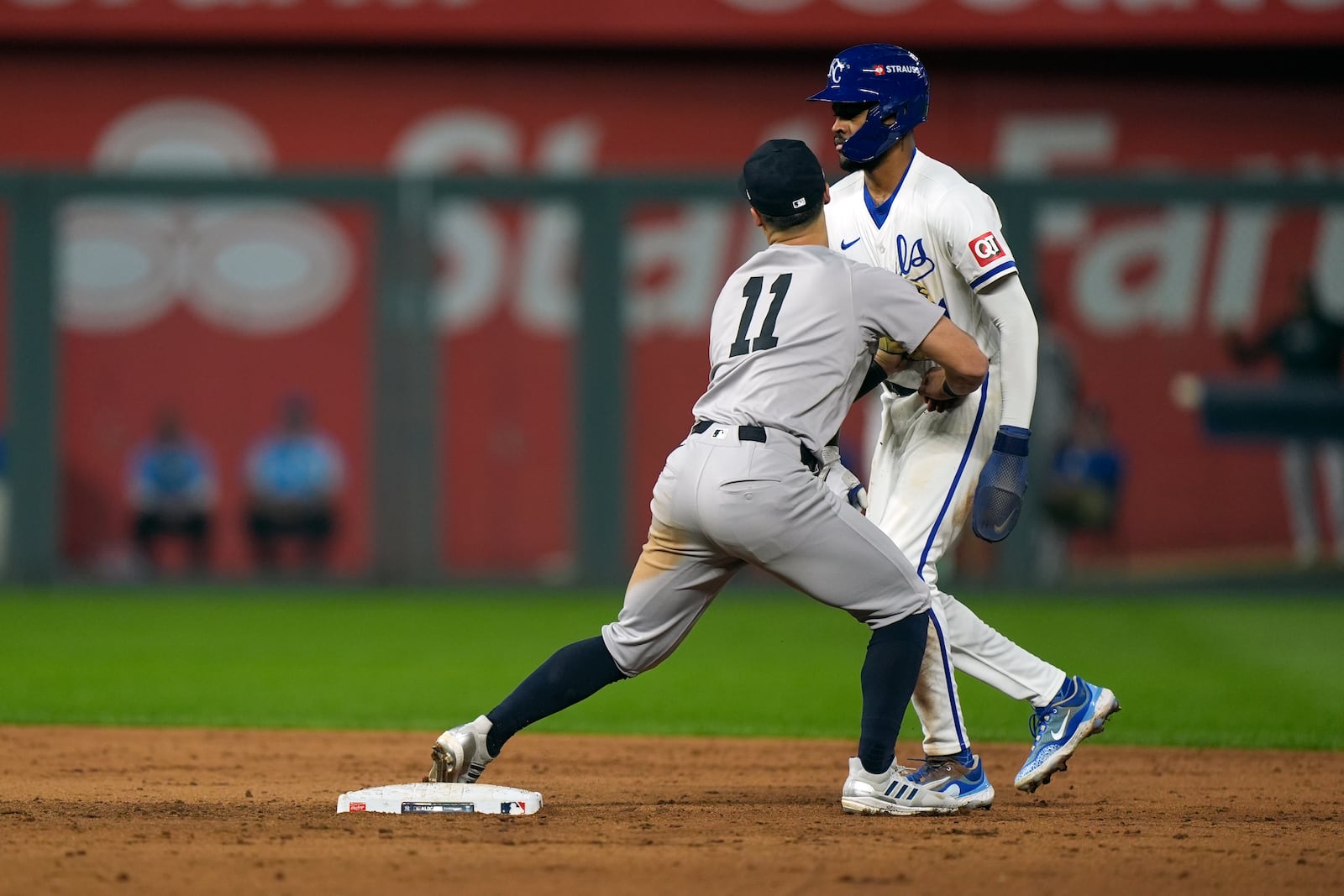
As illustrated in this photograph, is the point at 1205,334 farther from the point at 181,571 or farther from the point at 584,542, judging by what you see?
the point at 181,571

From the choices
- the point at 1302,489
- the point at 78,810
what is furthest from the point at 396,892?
the point at 1302,489

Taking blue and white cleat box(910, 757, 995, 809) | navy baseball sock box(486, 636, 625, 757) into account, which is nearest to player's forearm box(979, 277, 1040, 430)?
blue and white cleat box(910, 757, 995, 809)

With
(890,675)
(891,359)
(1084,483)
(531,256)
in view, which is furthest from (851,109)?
(531,256)

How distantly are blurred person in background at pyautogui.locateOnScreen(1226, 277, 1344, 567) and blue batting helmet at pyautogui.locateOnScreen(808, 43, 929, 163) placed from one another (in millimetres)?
9167

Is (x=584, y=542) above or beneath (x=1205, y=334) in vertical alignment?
beneath

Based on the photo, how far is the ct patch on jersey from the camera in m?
5.30

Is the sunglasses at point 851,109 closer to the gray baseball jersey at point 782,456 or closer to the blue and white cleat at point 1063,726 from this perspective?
the gray baseball jersey at point 782,456

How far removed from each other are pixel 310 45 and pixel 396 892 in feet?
45.8

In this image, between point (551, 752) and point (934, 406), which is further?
point (551, 752)

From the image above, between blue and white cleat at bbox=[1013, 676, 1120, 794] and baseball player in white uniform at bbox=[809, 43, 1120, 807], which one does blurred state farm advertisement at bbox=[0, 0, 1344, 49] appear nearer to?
baseball player in white uniform at bbox=[809, 43, 1120, 807]

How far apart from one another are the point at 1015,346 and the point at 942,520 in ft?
1.73

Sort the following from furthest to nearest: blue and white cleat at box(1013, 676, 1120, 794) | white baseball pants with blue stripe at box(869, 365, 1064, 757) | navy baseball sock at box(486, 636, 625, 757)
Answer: blue and white cleat at box(1013, 676, 1120, 794), white baseball pants with blue stripe at box(869, 365, 1064, 757), navy baseball sock at box(486, 636, 625, 757)

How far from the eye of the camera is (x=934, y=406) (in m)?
5.32

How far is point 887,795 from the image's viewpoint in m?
5.12
